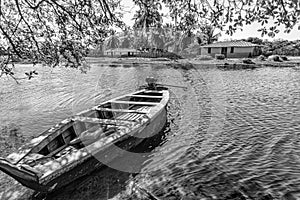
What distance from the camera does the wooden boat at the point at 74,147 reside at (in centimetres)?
421

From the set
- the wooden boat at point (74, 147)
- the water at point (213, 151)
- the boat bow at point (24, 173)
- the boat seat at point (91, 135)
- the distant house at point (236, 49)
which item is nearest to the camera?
the boat bow at point (24, 173)

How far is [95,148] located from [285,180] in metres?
5.23

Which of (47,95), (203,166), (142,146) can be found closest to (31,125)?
(142,146)

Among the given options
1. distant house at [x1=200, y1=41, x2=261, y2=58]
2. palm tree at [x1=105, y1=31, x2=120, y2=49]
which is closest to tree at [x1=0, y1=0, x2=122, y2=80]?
palm tree at [x1=105, y1=31, x2=120, y2=49]

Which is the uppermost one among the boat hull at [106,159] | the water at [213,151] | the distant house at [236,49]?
the distant house at [236,49]

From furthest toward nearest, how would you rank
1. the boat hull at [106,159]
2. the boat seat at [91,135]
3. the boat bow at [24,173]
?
1. the boat seat at [91,135]
2. the boat hull at [106,159]
3. the boat bow at [24,173]

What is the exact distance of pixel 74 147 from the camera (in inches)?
248

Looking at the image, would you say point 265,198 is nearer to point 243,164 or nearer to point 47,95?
point 243,164

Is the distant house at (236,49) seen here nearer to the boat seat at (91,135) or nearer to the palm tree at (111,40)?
the palm tree at (111,40)

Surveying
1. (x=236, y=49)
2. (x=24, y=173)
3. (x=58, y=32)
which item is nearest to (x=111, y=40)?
(x=58, y=32)

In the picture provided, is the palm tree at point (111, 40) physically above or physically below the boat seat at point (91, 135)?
above

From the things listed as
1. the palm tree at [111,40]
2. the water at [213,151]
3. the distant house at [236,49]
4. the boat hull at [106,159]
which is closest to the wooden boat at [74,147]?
the boat hull at [106,159]

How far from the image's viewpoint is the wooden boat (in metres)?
4.21

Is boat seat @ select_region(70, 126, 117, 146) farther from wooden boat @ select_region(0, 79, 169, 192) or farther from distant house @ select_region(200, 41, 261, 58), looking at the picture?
distant house @ select_region(200, 41, 261, 58)
